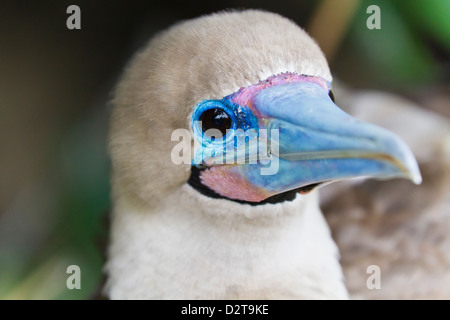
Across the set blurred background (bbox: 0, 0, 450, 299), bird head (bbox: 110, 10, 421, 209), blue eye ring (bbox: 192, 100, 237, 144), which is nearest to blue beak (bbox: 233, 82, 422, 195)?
bird head (bbox: 110, 10, 421, 209)

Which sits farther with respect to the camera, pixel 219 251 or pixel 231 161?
pixel 219 251

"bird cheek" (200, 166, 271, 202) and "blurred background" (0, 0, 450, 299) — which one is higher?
"blurred background" (0, 0, 450, 299)

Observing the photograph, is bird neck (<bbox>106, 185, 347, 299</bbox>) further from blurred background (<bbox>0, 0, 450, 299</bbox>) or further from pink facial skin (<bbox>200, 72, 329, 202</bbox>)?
blurred background (<bbox>0, 0, 450, 299</bbox>)

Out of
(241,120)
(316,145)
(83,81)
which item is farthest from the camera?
(83,81)

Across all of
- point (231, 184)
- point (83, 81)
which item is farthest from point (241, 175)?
point (83, 81)

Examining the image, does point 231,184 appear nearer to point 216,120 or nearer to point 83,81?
point 216,120
